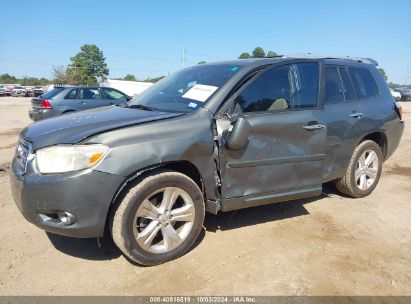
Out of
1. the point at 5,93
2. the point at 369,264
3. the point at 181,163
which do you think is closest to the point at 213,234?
the point at 181,163

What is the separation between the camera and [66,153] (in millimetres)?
2727

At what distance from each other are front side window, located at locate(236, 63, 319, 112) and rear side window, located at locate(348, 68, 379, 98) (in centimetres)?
83

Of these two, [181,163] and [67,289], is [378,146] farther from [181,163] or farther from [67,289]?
[67,289]

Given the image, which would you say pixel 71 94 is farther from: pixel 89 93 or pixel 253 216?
pixel 253 216

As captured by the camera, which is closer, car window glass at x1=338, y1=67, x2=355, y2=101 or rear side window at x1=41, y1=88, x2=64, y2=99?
car window glass at x1=338, y1=67, x2=355, y2=101

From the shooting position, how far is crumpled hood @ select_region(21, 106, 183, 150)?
2814 millimetres

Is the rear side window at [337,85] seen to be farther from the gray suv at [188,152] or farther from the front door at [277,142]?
the front door at [277,142]

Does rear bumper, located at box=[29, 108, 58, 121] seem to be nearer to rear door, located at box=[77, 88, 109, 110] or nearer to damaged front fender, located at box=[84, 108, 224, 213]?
rear door, located at box=[77, 88, 109, 110]

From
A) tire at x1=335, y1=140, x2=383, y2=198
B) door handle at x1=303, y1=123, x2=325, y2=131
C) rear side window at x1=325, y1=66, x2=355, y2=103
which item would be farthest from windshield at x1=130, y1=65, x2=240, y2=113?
tire at x1=335, y1=140, x2=383, y2=198

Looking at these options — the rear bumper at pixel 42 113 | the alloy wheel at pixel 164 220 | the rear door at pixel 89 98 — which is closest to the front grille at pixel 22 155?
the alloy wheel at pixel 164 220

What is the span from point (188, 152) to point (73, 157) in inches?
36.1

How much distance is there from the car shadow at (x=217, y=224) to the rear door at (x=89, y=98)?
29.1ft

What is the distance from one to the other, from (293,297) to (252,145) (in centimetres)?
134

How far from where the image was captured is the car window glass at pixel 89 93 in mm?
12026
